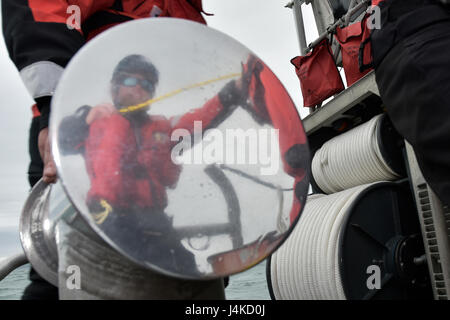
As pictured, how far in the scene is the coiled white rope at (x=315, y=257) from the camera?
1761 mm

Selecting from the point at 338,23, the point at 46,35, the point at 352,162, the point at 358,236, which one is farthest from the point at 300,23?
the point at 46,35

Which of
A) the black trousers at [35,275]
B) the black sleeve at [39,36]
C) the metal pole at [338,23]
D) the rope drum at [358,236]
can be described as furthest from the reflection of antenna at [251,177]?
the metal pole at [338,23]

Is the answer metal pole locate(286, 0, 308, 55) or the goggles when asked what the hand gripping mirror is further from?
metal pole locate(286, 0, 308, 55)

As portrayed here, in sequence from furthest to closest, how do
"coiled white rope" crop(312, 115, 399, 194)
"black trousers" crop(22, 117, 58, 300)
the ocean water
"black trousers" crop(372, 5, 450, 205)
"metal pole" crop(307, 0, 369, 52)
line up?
"metal pole" crop(307, 0, 369, 52) → the ocean water → "coiled white rope" crop(312, 115, 399, 194) → "black trousers" crop(372, 5, 450, 205) → "black trousers" crop(22, 117, 58, 300)

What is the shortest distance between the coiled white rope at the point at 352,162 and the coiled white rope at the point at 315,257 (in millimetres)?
217

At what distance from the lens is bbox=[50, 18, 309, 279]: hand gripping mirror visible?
0.52 meters

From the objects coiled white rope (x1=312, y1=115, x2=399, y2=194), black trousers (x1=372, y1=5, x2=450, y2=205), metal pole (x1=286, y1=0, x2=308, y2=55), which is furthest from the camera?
metal pole (x1=286, y1=0, x2=308, y2=55)

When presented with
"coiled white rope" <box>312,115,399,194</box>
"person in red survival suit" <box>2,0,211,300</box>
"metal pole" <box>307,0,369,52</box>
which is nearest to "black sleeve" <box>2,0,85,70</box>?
"person in red survival suit" <box>2,0,211,300</box>

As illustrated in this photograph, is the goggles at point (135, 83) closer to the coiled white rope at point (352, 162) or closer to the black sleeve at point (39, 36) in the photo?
the black sleeve at point (39, 36)

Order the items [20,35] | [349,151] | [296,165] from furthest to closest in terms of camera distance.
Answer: [349,151]
[20,35]
[296,165]

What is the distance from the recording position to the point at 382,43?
54.4 inches
